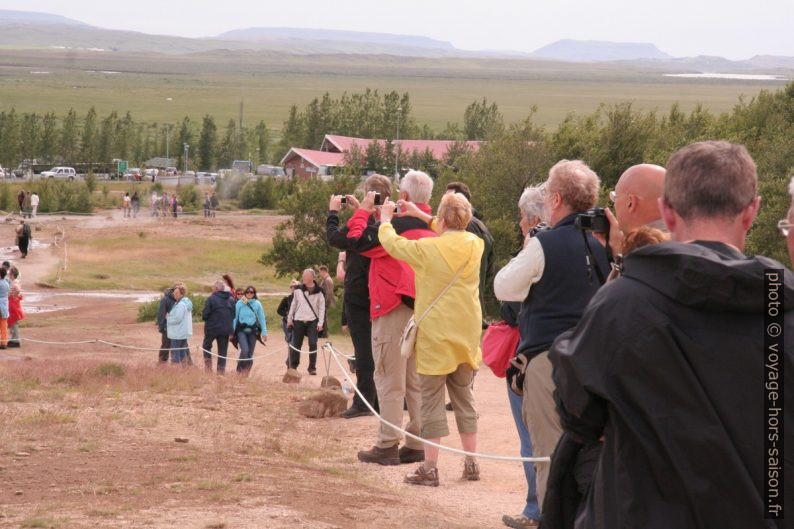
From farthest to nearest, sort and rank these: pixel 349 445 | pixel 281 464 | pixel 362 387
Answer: pixel 362 387 < pixel 349 445 < pixel 281 464

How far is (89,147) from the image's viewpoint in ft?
382

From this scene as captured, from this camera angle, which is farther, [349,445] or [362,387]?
[362,387]

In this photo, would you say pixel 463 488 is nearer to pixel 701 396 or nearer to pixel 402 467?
pixel 402 467

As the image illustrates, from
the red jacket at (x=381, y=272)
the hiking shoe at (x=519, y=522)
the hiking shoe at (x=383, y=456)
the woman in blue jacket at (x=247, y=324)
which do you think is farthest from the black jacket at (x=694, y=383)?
the woman in blue jacket at (x=247, y=324)

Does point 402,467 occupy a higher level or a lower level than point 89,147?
higher

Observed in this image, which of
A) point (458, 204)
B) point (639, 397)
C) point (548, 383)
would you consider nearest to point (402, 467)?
point (458, 204)

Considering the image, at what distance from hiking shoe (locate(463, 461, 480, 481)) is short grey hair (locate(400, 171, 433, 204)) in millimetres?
1984

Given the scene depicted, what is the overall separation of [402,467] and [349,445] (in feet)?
3.53

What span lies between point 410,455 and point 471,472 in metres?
0.75

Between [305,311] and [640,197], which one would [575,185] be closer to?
[640,197]

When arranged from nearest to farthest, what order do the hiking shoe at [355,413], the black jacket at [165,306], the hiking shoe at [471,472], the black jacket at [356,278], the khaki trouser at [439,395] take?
the khaki trouser at [439,395] < the hiking shoe at [471,472] < the black jacket at [356,278] < the hiking shoe at [355,413] < the black jacket at [165,306]

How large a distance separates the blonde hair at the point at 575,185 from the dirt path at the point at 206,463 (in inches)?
90.8

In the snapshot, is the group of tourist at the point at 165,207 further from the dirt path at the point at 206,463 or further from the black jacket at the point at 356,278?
the black jacket at the point at 356,278

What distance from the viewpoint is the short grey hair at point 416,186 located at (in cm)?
884
